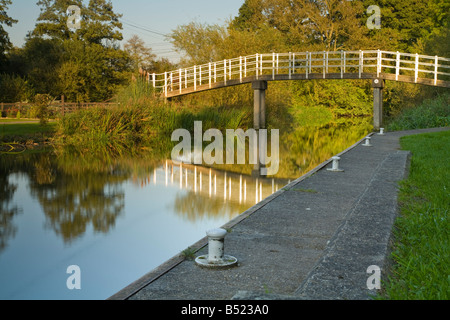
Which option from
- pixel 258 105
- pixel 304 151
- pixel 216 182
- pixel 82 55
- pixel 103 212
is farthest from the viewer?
pixel 82 55

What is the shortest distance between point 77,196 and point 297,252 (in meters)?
7.33

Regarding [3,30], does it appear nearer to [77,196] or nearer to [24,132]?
[24,132]

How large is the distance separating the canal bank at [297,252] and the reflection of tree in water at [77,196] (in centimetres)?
316

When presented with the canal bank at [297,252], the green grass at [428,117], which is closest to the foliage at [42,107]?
the green grass at [428,117]

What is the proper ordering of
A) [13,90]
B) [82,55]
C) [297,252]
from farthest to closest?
[82,55]
[13,90]
[297,252]

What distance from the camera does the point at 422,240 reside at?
552cm

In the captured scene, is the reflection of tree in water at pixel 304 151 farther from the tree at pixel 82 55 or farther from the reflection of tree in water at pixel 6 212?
the tree at pixel 82 55

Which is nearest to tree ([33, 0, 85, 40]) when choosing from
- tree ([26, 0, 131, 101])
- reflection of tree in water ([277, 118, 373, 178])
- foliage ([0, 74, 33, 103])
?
tree ([26, 0, 131, 101])

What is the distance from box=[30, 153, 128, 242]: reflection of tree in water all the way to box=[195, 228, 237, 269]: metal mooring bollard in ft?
12.7

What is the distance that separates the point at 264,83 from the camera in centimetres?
2988

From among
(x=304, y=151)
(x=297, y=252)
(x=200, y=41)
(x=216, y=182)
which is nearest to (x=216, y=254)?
(x=297, y=252)

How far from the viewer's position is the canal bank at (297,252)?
4.22m
